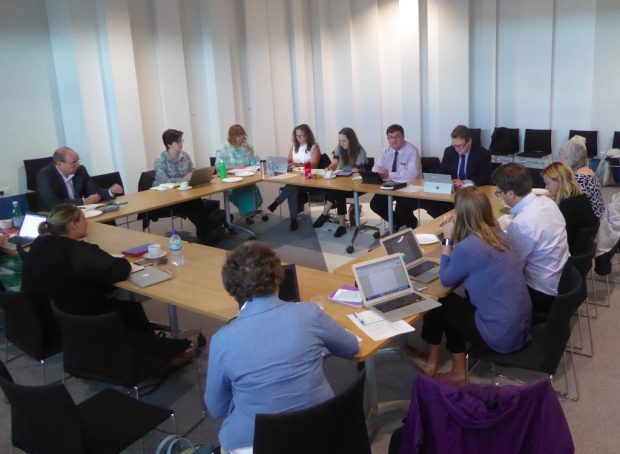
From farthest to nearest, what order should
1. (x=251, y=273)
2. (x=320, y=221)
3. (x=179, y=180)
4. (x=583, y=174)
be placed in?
1. (x=320, y=221)
2. (x=179, y=180)
3. (x=583, y=174)
4. (x=251, y=273)

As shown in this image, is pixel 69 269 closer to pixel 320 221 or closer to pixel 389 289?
pixel 389 289

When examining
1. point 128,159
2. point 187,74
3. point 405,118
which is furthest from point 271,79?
point 128,159

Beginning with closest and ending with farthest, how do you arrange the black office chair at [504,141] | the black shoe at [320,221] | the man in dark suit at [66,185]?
the man in dark suit at [66,185], the black shoe at [320,221], the black office chair at [504,141]

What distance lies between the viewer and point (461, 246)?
2.80m

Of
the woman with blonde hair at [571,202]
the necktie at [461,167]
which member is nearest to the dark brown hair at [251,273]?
the woman with blonde hair at [571,202]

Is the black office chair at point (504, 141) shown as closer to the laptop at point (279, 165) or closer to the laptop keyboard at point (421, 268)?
the laptop at point (279, 165)

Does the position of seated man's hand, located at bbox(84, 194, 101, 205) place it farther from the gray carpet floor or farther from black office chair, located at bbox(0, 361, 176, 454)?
black office chair, located at bbox(0, 361, 176, 454)

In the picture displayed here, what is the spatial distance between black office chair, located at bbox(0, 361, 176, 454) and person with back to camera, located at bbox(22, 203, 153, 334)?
765mm

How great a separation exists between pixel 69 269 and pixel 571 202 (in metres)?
3.21

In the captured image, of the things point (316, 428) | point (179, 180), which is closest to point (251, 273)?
point (316, 428)

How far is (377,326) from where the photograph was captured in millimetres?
2594

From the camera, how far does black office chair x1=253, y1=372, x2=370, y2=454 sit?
5.74 feet

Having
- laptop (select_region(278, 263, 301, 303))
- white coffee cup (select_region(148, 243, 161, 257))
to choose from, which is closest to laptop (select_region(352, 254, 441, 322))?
laptop (select_region(278, 263, 301, 303))

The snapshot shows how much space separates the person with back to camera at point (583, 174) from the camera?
166 inches
